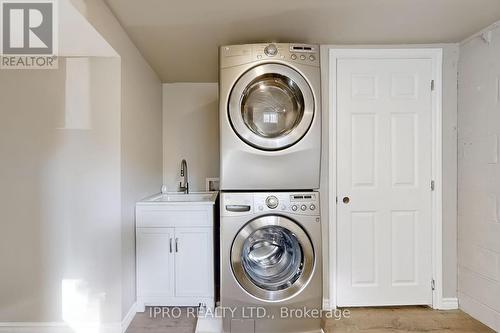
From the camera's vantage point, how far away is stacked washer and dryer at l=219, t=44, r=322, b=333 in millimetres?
1866

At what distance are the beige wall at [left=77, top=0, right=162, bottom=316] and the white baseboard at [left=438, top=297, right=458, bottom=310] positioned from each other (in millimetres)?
2559

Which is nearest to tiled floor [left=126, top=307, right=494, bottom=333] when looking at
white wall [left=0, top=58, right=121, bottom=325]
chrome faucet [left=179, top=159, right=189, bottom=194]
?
white wall [left=0, top=58, right=121, bottom=325]

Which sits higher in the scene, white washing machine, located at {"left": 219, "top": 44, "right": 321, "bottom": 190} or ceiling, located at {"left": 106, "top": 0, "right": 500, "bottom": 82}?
ceiling, located at {"left": 106, "top": 0, "right": 500, "bottom": 82}

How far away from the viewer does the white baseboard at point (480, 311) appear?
1983 mm

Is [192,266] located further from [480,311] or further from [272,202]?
[480,311]

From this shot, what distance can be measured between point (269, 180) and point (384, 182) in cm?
105

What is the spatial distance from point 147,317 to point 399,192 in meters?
2.31

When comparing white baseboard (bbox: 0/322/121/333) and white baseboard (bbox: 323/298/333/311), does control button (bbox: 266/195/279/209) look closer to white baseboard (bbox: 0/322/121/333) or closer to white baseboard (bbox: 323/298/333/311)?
white baseboard (bbox: 323/298/333/311)

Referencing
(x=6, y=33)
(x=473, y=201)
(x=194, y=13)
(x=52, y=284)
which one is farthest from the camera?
(x=473, y=201)

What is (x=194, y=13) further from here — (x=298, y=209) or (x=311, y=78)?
(x=298, y=209)

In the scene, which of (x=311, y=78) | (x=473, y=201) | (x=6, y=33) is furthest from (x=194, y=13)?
(x=473, y=201)

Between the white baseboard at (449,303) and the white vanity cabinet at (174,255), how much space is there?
193cm

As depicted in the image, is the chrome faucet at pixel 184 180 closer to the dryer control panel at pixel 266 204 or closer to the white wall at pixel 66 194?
the white wall at pixel 66 194

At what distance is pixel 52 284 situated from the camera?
199cm
